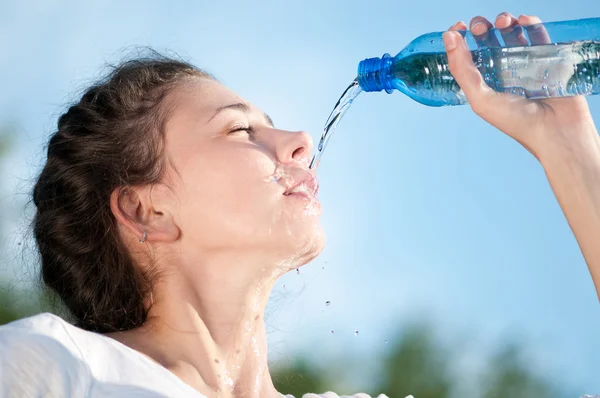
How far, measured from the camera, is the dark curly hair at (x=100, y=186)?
102 inches

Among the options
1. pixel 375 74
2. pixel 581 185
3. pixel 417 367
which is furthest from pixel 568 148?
pixel 417 367

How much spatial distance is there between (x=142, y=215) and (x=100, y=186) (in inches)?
7.3

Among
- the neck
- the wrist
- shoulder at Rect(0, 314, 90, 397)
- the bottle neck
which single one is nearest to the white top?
shoulder at Rect(0, 314, 90, 397)

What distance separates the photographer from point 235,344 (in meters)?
2.48

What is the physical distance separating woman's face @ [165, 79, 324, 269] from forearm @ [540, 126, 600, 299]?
713 millimetres

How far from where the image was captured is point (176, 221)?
99.5 inches

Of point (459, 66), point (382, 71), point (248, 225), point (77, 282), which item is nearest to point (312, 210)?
point (248, 225)

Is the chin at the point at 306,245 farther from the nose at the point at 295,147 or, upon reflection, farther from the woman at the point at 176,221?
the nose at the point at 295,147

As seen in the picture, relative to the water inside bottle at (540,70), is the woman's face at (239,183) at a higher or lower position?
lower

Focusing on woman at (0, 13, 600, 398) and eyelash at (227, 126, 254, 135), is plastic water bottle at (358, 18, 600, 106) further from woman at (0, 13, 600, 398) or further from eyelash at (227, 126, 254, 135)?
eyelash at (227, 126, 254, 135)

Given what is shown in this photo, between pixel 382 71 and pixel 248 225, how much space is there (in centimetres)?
57

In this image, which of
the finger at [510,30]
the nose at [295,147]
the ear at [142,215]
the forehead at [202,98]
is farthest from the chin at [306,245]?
the finger at [510,30]

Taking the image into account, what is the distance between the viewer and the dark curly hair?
2.60 m

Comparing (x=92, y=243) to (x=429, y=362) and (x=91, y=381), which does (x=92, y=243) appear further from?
(x=429, y=362)
